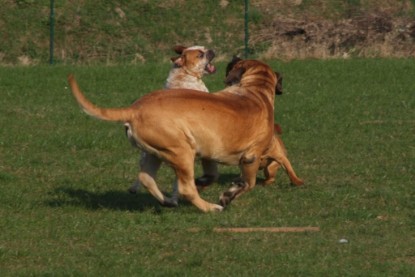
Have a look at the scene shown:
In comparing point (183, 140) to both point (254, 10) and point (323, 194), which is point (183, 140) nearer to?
point (323, 194)

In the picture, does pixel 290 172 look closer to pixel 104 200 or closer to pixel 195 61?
pixel 195 61

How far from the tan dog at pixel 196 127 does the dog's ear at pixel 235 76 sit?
0.18m

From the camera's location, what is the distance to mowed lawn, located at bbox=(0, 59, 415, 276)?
939 centimetres

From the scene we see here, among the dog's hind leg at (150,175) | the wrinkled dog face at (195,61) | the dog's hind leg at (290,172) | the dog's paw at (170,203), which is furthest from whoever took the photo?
the dog's hind leg at (290,172)

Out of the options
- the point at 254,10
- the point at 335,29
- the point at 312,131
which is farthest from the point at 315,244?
the point at 254,10

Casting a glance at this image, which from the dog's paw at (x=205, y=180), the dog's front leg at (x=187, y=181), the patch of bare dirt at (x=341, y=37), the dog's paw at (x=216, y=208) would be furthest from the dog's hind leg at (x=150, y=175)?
the patch of bare dirt at (x=341, y=37)

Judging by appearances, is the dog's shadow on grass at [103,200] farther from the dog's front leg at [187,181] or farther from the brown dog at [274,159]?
the brown dog at [274,159]

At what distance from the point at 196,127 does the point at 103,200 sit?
1810 mm

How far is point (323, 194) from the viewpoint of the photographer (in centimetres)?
1241

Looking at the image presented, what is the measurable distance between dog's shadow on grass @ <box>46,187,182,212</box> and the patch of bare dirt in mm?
15039

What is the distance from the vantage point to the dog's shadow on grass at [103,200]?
1177 cm

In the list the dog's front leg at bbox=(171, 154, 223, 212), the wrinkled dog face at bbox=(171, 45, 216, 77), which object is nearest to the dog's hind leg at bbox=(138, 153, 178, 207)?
the dog's front leg at bbox=(171, 154, 223, 212)

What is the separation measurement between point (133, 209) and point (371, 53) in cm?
1685

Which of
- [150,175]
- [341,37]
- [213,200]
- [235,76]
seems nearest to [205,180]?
[213,200]
